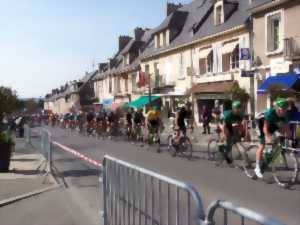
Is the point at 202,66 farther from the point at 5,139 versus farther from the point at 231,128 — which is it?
the point at 5,139

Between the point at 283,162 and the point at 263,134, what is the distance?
0.91m

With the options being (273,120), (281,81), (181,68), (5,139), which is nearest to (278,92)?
(281,81)

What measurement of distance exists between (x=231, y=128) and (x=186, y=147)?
3724 mm

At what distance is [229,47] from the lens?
31.4 m

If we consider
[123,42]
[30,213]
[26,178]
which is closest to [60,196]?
[30,213]

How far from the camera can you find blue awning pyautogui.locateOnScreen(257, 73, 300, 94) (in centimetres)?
2323

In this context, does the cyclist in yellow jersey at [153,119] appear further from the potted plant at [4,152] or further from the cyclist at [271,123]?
the cyclist at [271,123]

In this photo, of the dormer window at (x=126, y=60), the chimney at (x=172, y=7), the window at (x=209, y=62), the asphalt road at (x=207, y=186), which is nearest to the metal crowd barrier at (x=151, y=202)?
the asphalt road at (x=207, y=186)

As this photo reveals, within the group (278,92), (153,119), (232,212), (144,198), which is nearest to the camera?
(232,212)

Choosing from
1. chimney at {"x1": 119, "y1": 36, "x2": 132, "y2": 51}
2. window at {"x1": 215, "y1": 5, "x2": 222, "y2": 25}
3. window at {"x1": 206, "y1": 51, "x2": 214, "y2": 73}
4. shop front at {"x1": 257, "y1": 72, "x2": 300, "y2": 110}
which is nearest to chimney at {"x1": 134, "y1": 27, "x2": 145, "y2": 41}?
chimney at {"x1": 119, "y1": 36, "x2": 132, "y2": 51}

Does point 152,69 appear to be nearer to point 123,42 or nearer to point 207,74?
point 207,74

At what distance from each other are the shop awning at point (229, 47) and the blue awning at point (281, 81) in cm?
542

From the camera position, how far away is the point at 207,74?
34.4 m

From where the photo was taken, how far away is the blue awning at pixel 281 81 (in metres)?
23.2
